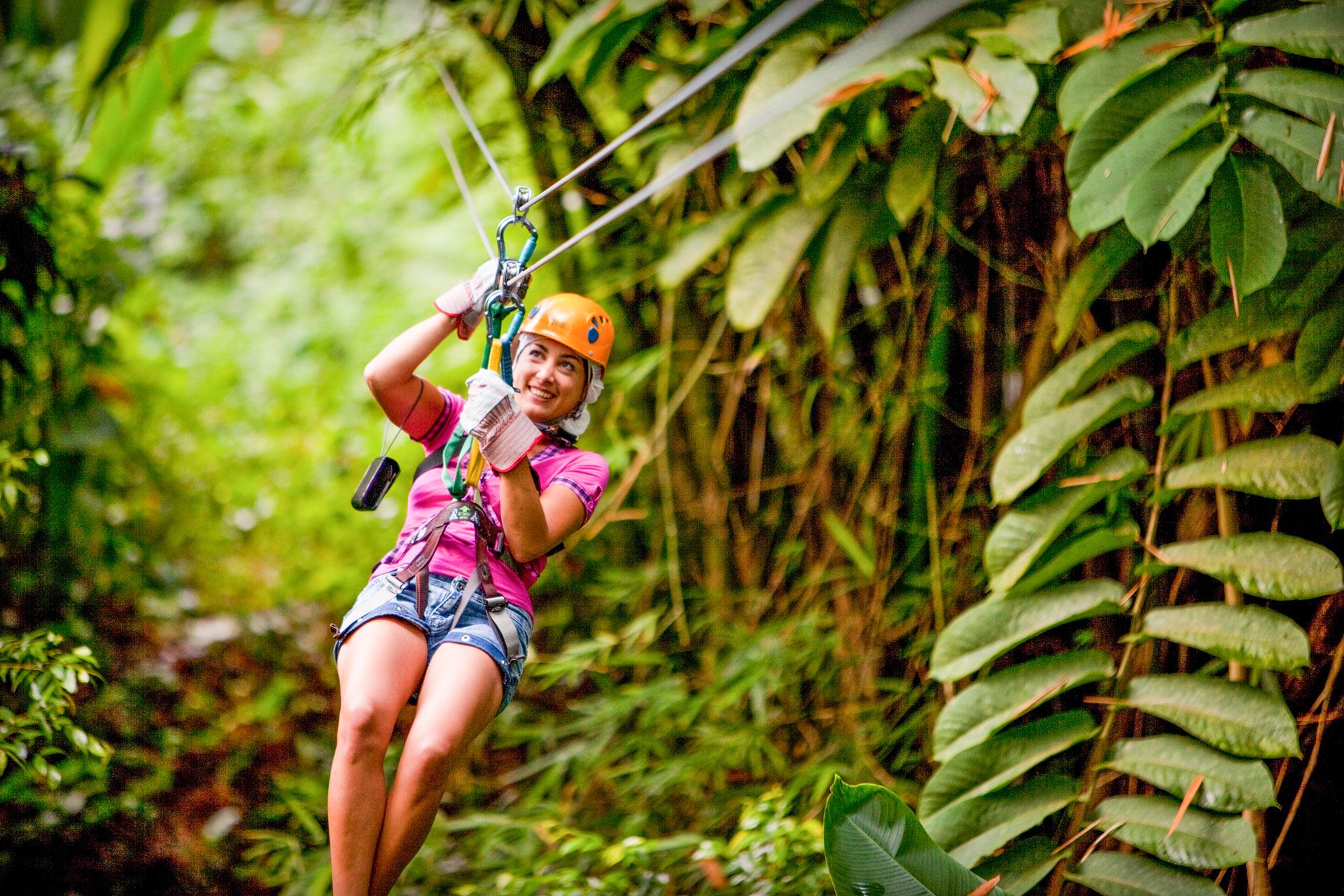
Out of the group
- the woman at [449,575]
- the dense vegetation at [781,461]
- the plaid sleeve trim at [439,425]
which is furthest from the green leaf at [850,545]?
the plaid sleeve trim at [439,425]

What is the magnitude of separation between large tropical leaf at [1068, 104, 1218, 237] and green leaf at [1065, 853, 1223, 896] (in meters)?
0.95

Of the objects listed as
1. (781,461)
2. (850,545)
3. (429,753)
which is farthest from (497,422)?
(781,461)

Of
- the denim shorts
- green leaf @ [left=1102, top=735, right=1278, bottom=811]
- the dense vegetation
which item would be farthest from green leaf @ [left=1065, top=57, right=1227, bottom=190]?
the denim shorts

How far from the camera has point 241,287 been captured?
192 inches

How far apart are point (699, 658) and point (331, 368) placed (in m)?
2.15

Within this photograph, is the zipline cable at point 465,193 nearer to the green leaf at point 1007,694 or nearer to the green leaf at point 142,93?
the green leaf at point 142,93

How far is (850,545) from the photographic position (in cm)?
254

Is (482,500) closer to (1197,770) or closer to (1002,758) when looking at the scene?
(1002,758)

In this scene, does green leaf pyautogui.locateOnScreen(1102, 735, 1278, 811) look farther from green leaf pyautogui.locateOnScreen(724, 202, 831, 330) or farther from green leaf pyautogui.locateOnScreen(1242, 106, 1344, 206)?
green leaf pyautogui.locateOnScreen(724, 202, 831, 330)

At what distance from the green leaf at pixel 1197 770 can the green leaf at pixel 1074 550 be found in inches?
11.6

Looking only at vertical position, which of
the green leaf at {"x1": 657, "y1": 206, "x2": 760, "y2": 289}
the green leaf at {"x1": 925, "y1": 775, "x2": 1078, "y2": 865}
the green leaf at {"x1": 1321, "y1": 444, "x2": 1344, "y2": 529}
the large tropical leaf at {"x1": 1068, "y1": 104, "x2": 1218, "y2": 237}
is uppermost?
the green leaf at {"x1": 657, "y1": 206, "x2": 760, "y2": 289}

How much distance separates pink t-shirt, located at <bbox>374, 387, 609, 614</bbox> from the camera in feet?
5.06

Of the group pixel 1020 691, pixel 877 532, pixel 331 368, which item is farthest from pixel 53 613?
pixel 1020 691

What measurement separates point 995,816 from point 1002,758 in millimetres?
91
